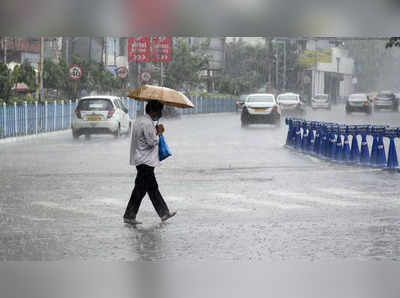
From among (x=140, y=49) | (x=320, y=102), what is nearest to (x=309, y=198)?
(x=140, y=49)

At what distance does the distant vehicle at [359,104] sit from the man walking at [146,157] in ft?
194

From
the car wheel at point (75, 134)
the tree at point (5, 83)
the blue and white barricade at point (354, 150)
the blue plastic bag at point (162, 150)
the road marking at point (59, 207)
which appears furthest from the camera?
the tree at point (5, 83)

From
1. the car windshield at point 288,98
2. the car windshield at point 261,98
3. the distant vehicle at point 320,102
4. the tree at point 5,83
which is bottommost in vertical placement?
the distant vehicle at point 320,102

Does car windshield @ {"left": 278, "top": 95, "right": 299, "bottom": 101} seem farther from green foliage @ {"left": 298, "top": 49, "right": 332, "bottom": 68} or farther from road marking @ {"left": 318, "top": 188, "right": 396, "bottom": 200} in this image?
green foliage @ {"left": 298, "top": 49, "right": 332, "bottom": 68}

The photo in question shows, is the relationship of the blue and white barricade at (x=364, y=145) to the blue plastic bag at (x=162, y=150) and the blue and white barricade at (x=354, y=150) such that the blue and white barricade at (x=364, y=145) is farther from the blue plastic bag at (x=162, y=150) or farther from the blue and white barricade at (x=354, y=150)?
the blue plastic bag at (x=162, y=150)

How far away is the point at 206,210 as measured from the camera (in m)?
15.0

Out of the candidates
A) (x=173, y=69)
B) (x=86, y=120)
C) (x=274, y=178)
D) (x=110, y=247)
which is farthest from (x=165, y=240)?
(x=173, y=69)

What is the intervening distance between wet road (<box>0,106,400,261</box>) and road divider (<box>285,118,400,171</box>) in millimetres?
541

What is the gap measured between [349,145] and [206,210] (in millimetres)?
11212

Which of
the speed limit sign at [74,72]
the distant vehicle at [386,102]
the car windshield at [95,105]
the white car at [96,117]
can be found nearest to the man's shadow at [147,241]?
the white car at [96,117]

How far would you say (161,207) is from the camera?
13.6 metres

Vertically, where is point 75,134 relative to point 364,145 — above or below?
below

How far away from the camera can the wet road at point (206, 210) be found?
11.1 metres

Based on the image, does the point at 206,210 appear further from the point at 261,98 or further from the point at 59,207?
the point at 261,98
